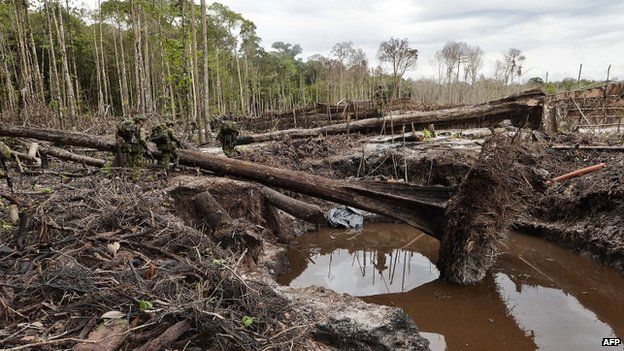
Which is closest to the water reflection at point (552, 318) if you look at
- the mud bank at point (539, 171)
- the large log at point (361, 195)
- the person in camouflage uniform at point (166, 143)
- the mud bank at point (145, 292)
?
the mud bank at point (539, 171)

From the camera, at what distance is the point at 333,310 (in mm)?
3756

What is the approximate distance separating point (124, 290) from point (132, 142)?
12.6 ft

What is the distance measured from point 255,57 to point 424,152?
32931mm

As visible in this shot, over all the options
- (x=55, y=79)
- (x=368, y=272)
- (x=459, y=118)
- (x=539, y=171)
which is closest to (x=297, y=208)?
(x=368, y=272)

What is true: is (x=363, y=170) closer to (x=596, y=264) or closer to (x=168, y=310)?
(x=596, y=264)

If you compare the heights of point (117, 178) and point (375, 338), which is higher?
point (117, 178)

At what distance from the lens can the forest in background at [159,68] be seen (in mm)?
12931

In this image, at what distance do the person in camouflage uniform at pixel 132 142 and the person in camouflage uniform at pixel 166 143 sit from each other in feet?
0.67

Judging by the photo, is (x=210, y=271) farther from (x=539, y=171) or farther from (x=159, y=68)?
(x=159, y=68)

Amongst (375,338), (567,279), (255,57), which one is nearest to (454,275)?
(567,279)

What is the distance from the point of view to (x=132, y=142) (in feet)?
19.8

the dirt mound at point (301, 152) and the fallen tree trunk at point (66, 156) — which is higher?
the fallen tree trunk at point (66, 156)

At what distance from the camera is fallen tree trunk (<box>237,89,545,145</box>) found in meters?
11.9

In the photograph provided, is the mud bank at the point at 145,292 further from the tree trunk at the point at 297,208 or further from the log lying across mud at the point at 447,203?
the tree trunk at the point at 297,208
